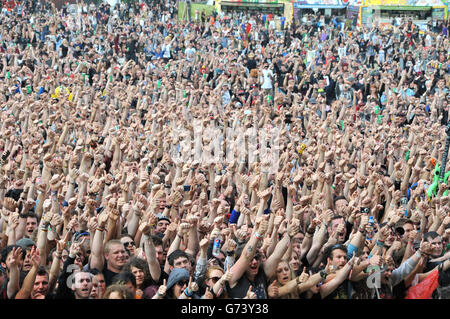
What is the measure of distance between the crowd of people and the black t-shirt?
1 centimetres

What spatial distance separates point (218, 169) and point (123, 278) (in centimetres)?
342

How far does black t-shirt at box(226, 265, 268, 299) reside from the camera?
432 centimetres

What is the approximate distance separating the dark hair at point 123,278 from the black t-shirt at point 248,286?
0.59 metres

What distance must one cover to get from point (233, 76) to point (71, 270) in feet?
34.6

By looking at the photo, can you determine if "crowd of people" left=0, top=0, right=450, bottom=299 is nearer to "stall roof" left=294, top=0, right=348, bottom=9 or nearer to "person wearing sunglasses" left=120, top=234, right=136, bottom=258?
"person wearing sunglasses" left=120, top=234, right=136, bottom=258

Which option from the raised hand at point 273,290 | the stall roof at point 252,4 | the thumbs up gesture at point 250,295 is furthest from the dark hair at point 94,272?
the stall roof at point 252,4

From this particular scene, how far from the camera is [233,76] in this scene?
14477mm

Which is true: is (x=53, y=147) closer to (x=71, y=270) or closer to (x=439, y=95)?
(x=71, y=270)

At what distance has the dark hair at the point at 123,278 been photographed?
166 inches

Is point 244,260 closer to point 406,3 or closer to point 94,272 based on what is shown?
point 94,272

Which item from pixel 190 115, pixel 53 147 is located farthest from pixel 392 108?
pixel 53 147

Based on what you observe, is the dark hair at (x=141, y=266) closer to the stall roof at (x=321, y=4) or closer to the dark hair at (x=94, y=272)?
the dark hair at (x=94, y=272)

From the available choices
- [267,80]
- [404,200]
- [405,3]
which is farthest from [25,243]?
[405,3]
